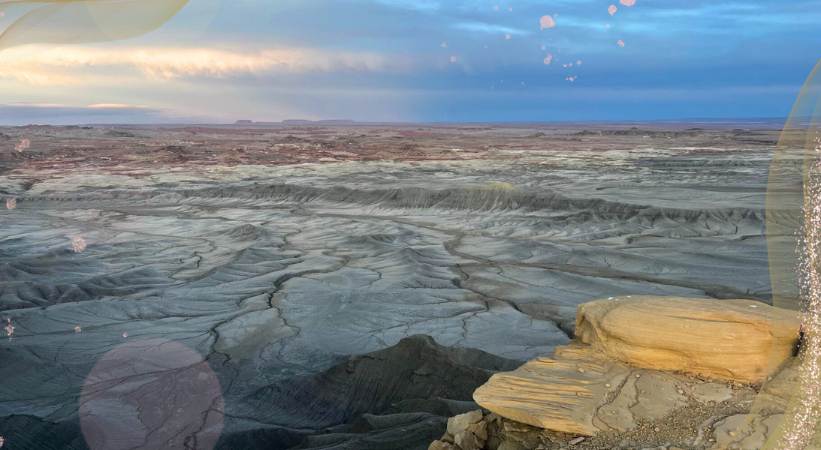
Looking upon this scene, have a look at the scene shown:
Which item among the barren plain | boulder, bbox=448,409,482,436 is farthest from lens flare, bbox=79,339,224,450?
boulder, bbox=448,409,482,436

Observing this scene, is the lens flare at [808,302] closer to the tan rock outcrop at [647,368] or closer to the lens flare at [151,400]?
the tan rock outcrop at [647,368]

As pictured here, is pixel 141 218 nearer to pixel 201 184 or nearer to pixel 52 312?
pixel 201 184

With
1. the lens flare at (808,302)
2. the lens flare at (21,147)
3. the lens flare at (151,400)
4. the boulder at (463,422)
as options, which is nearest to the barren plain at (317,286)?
the lens flare at (151,400)

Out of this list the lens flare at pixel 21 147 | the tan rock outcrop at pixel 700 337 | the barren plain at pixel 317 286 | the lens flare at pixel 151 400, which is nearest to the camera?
the tan rock outcrop at pixel 700 337

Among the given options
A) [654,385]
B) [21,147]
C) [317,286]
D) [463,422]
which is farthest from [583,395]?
[21,147]

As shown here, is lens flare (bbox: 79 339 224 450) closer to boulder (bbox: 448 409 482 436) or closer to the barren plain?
the barren plain

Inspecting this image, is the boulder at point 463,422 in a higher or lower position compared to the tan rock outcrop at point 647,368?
lower

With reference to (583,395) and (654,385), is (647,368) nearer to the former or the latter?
(654,385)
